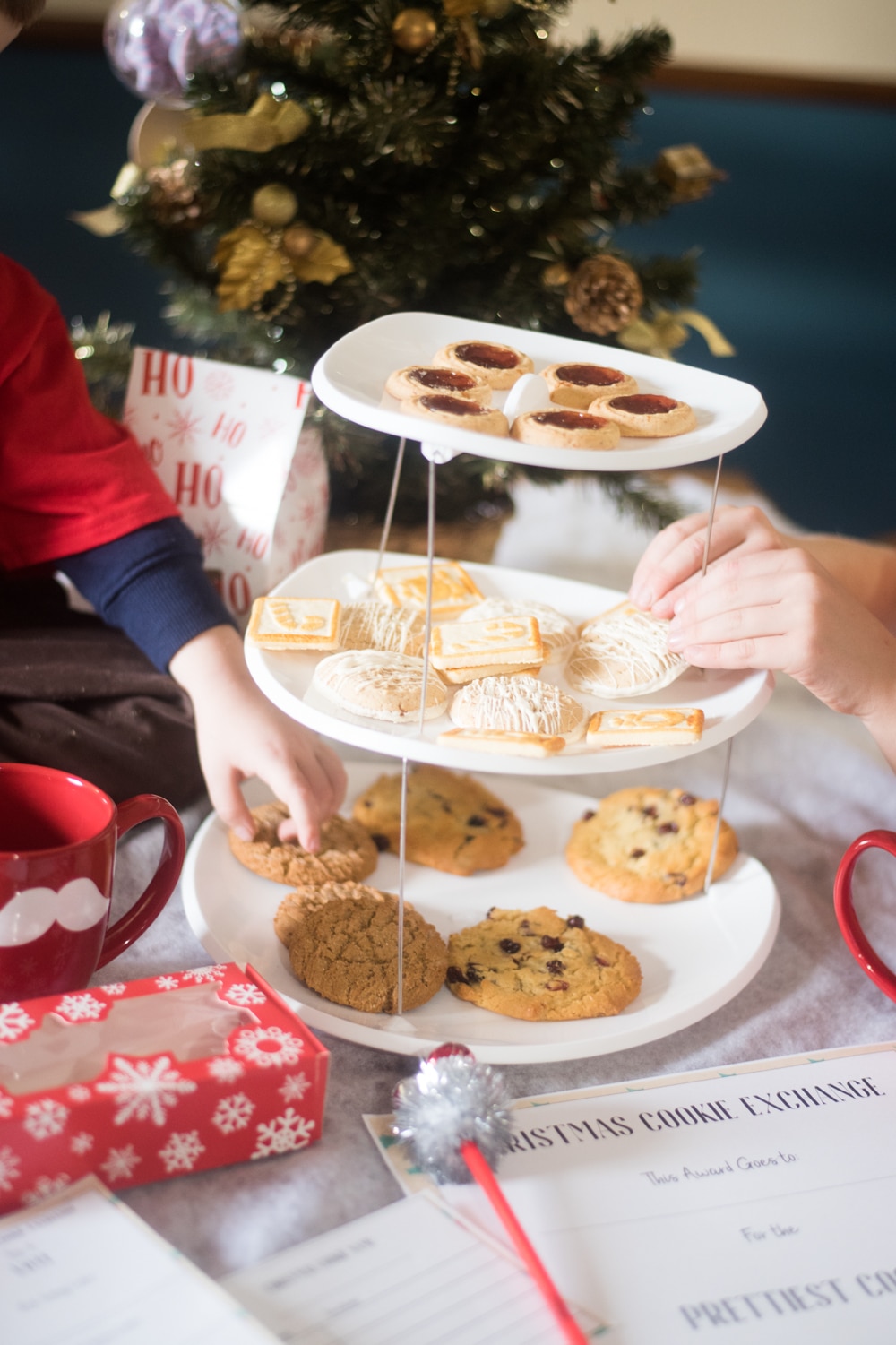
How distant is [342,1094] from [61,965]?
0.16m

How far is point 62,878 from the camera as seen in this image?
0.54 metres

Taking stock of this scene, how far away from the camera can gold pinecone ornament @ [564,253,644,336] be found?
1.04 m

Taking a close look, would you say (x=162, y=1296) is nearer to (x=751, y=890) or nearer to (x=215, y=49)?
(x=751, y=890)

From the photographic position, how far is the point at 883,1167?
1.82ft

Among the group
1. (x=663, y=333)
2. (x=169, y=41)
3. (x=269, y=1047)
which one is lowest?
(x=269, y=1047)

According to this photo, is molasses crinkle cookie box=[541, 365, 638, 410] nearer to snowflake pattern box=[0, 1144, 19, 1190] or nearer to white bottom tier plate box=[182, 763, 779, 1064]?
white bottom tier plate box=[182, 763, 779, 1064]

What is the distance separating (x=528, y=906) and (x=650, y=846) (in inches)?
4.0

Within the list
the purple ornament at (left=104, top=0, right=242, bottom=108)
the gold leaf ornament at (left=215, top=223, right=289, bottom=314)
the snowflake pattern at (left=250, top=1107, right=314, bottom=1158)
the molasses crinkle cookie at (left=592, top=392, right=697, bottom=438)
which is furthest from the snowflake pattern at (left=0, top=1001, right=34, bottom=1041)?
the purple ornament at (left=104, top=0, right=242, bottom=108)

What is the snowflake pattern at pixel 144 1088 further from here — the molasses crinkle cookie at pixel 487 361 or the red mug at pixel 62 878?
the molasses crinkle cookie at pixel 487 361

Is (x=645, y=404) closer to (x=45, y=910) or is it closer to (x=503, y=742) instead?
(x=503, y=742)

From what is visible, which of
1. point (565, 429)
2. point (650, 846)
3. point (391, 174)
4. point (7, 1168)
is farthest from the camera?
point (391, 174)

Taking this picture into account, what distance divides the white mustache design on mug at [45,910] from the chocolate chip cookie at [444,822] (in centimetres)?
27

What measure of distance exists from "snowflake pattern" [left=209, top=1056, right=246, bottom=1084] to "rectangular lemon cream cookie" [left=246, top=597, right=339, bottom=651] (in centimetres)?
26

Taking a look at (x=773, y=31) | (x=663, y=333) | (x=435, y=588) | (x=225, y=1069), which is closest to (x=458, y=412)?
(x=435, y=588)
